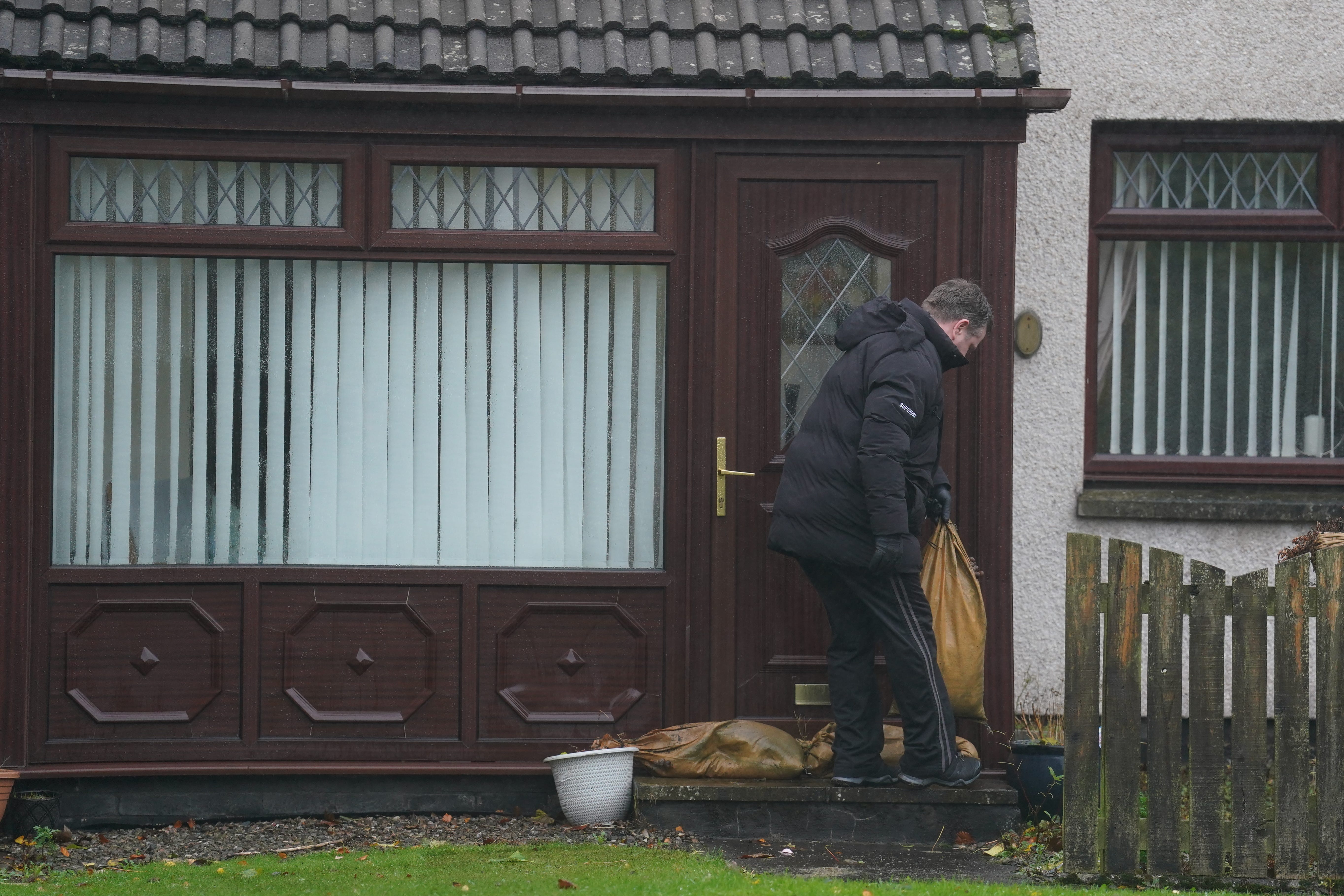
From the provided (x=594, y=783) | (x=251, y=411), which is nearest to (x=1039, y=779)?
(x=594, y=783)

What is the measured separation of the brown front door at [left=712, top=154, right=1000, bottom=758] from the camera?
22.2 feet

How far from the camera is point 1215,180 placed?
7785 mm

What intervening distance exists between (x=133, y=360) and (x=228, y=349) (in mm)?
427

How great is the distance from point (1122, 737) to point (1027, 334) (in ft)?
8.92

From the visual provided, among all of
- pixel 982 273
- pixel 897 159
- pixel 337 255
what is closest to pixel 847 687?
pixel 982 273

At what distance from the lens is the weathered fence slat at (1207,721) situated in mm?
5496

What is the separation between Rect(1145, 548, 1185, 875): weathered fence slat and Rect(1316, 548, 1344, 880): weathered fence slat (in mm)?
501

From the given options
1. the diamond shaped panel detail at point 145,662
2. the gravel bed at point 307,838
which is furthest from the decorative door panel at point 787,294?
the diamond shaped panel detail at point 145,662

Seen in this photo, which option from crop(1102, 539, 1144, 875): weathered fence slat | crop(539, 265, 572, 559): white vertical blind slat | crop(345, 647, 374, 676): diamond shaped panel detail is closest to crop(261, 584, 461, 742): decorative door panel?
crop(345, 647, 374, 676): diamond shaped panel detail

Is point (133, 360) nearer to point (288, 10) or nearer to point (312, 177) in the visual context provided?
point (312, 177)

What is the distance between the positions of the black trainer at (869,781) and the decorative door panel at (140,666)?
2.66 meters

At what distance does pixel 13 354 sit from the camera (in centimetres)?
660

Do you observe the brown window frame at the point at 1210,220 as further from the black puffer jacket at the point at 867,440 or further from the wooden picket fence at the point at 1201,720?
the wooden picket fence at the point at 1201,720

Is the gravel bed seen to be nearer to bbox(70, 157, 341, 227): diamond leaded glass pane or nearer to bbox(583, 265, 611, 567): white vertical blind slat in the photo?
bbox(583, 265, 611, 567): white vertical blind slat
